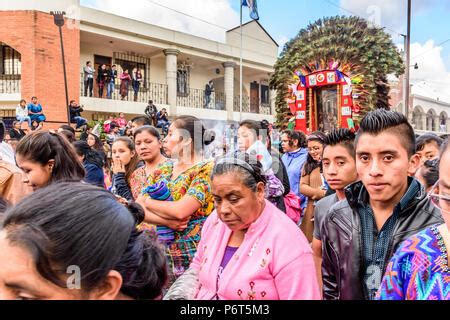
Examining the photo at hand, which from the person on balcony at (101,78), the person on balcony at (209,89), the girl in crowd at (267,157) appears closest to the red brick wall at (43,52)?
the person on balcony at (101,78)

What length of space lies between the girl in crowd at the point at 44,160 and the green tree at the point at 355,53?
12.9 ft

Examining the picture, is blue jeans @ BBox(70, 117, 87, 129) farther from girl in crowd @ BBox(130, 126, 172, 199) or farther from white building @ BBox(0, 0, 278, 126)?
girl in crowd @ BBox(130, 126, 172, 199)

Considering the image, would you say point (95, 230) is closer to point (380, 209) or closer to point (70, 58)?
point (380, 209)

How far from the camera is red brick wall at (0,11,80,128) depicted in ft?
33.6

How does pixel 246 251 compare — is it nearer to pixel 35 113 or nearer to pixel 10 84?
pixel 35 113

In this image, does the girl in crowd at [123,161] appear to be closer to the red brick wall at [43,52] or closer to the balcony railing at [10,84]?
the red brick wall at [43,52]

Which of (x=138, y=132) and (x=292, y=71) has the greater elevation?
(x=292, y=71)

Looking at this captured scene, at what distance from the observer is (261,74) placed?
7.37m

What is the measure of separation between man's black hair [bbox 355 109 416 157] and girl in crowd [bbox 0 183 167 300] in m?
1.07

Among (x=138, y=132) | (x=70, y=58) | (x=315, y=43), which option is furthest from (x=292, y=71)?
(x=70, y=58)

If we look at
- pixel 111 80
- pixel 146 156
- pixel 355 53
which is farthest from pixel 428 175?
pixel 111 80

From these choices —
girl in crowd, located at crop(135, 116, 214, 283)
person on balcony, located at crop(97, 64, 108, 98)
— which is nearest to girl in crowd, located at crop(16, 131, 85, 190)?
girl in crowd, located at crop(135, 116, 214, 283)

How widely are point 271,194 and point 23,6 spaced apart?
9953mm
